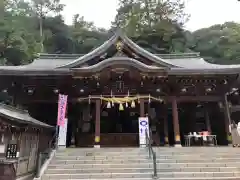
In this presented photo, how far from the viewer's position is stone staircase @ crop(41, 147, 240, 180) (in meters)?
8.57

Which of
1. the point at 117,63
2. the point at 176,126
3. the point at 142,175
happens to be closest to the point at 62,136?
the point at 117,63

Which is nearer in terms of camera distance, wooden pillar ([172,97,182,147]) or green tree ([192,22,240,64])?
wooden pillar ([172,97,182,147])

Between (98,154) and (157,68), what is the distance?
18.5ft

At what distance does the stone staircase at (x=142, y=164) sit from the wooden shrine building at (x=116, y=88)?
2222 mm

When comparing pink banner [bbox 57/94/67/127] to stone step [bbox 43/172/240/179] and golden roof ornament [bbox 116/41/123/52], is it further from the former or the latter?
golden roof ornament [bbox 116/41/123/52]

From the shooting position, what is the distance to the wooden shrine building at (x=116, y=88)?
12719mm

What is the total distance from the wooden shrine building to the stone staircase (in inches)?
87.5

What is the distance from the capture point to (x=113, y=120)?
1543 cm

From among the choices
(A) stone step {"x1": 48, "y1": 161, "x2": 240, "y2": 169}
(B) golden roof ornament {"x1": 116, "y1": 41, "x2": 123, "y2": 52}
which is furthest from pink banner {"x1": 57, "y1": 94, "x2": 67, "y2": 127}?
(B) golden roof ornament {"x1": 116, "y1": 41, "x2": 123, "y2": 52}

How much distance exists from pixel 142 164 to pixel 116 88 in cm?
548

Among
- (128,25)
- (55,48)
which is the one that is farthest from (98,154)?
(55,48)

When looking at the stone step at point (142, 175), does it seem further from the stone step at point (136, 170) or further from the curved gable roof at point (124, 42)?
the curved gable roof at point (124, 42)

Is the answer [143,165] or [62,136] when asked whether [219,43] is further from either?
[143,165]

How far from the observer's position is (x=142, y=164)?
9.23 meters
